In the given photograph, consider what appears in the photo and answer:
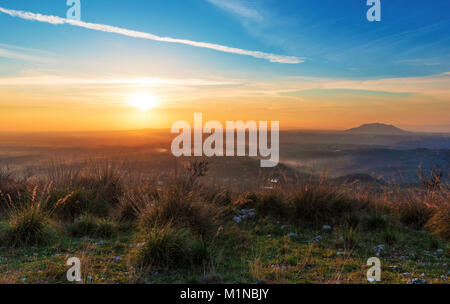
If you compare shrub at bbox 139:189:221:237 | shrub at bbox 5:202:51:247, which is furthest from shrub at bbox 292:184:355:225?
shrub at bbox 5:202:51:247

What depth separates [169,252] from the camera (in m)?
4.24

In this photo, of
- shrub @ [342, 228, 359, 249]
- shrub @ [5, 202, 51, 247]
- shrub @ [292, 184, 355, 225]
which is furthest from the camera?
shrub @ [292, 184, 355, 225]

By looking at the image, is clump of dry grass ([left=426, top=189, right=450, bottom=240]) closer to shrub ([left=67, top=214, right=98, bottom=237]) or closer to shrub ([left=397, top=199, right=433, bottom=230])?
shrub ([left=397, top=199, right=433, bottom=230])

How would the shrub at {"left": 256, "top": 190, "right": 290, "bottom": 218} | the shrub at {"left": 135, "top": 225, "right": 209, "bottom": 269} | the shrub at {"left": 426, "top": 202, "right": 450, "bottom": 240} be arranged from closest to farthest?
the shrub at {"left": 135, "top": 225, "right": 209, "bottom": 269} < the shrub at {"left": 426, "top": 202, "right": 450, "bottom": 240} < the shrub at {"left": 256, "top": 190, "right": 290, "bottom": 218}

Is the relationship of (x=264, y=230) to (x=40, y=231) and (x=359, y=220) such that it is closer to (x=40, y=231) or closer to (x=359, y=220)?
(x=359, y=220)

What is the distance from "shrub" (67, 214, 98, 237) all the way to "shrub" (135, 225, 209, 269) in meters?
2.01

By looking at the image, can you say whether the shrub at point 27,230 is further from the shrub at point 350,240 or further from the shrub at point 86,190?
the shrub at point 350,240

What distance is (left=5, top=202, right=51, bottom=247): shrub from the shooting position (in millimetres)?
5059

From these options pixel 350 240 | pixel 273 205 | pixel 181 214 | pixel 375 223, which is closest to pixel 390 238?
pixel 375 223

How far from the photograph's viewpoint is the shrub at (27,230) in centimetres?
506

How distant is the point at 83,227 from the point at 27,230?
0.93 meters

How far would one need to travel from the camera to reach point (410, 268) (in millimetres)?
4391

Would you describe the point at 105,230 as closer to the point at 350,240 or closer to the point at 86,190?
the point at 86,190
